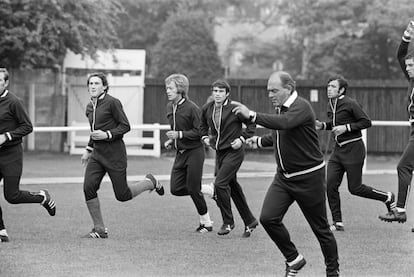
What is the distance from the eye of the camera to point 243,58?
4472cm

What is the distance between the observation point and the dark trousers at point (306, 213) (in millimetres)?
8750

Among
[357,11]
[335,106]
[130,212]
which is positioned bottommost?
[130,212]

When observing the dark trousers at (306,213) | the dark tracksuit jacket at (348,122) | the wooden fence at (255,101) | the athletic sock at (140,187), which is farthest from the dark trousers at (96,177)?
the wooden fence at (255,101)

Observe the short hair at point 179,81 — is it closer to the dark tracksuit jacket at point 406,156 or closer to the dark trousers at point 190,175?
the dark trousers at point 190,175

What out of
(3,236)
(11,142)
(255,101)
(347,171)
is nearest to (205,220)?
(347,171)

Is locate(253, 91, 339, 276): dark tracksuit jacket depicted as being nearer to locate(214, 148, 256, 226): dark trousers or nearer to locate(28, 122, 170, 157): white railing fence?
locate(214, 148, 256, 226): dark trousers

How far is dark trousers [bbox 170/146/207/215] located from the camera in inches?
479

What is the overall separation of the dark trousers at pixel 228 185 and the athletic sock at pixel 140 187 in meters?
1.00

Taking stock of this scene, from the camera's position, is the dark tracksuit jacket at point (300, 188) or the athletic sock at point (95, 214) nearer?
the dark tracksuit jacket at point (300, 188)

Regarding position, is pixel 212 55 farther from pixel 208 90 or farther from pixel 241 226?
pixel 241 226

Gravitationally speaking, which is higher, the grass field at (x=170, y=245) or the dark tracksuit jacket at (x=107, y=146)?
the dark tracksuit jacket at (x=107, y=146)

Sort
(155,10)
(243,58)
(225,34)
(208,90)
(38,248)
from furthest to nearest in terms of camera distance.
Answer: (225,34)
(243,58)
(155,10)
(208,90)
(38,248)

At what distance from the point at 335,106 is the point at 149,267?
401 centimetres

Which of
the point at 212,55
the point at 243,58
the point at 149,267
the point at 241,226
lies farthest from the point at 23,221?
the point at 243,58
